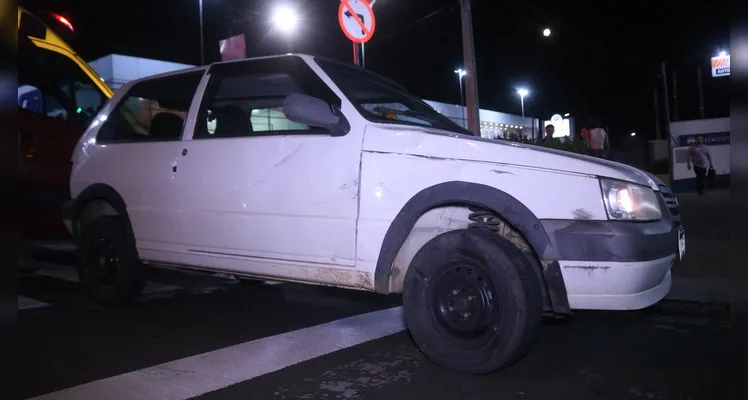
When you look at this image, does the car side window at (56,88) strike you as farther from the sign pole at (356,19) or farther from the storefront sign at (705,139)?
the storefront sign at (705,139)

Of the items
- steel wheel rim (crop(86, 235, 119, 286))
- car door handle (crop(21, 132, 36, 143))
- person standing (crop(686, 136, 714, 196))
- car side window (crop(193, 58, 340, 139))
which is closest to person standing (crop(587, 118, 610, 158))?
person standing (crop(686, 136, 714, 196))

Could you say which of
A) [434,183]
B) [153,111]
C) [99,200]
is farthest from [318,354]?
[153,111]

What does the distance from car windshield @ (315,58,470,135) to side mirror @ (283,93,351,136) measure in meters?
0.16

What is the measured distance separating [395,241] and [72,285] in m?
4.30

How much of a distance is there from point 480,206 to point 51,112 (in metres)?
6.28

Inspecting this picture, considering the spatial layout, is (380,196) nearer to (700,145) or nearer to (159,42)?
(700,145)

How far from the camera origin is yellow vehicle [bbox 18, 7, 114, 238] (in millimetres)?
6590

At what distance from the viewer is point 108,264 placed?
16.1 ft

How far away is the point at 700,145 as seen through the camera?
15078mm

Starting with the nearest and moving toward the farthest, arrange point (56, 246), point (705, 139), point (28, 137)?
point (28, 137) < point (56, 246) < point (705, 139)

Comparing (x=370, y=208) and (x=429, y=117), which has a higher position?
(x=429, y=117)

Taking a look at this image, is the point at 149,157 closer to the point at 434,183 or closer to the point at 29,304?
the point at 29,304

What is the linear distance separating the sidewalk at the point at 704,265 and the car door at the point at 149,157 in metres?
3.70

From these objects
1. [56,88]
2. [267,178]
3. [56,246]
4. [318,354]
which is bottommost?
[318,354]
